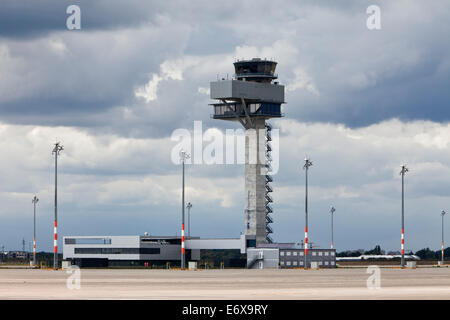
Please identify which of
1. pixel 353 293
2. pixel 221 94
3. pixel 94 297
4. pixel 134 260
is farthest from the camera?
pixel 134 260

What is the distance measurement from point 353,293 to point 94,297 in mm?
16941

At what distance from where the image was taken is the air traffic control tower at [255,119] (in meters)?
172

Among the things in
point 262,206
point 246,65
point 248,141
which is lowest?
point 262,206

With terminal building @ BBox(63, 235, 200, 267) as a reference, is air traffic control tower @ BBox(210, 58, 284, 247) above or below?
above

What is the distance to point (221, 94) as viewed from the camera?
557 ft

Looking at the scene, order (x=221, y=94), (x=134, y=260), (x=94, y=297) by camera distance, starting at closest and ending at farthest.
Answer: (x=94, y=297), (x=221, y=94), (x=134, y=260)

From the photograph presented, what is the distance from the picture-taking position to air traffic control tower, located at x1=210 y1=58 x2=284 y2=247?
563ft

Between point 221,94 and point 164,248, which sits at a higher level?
point 221,94

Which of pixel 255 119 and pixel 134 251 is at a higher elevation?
pixel 255 119

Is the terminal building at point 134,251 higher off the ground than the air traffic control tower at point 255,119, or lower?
lower

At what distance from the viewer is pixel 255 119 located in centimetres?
17325
